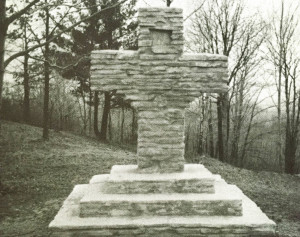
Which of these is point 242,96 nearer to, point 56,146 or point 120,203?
point 56,146

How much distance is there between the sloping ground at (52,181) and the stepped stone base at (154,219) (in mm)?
1598

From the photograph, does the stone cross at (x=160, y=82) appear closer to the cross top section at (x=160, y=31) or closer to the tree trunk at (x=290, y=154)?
the cross top section at (x=160, y=31)

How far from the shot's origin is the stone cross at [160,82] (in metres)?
5.59

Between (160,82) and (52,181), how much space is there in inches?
245

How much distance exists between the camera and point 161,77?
5.61 metres

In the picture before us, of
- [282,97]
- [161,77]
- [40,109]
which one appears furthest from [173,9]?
[40,109]

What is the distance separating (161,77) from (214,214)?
2.28 meters

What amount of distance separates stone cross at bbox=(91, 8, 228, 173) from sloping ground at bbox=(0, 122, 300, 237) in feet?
8.63

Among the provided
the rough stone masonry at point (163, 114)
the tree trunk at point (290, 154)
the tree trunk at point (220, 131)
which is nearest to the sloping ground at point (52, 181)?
the rough stone masonry at point (163, 114)

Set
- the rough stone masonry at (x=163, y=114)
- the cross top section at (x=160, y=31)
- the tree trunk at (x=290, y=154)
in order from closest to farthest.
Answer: the rough stone masonry at (x=163, y=114)
the cross top section at (x=160, y=31)
the tree trunk at (x=290, y=154)

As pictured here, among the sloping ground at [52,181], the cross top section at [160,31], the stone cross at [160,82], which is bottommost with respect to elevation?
the sloping ground at [52,181]

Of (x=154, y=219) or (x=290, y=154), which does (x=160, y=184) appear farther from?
(x=290, y=154)

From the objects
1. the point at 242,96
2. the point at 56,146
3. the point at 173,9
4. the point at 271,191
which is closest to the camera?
the point at 173,9

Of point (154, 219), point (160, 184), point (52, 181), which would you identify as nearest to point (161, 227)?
point (154, 219)
